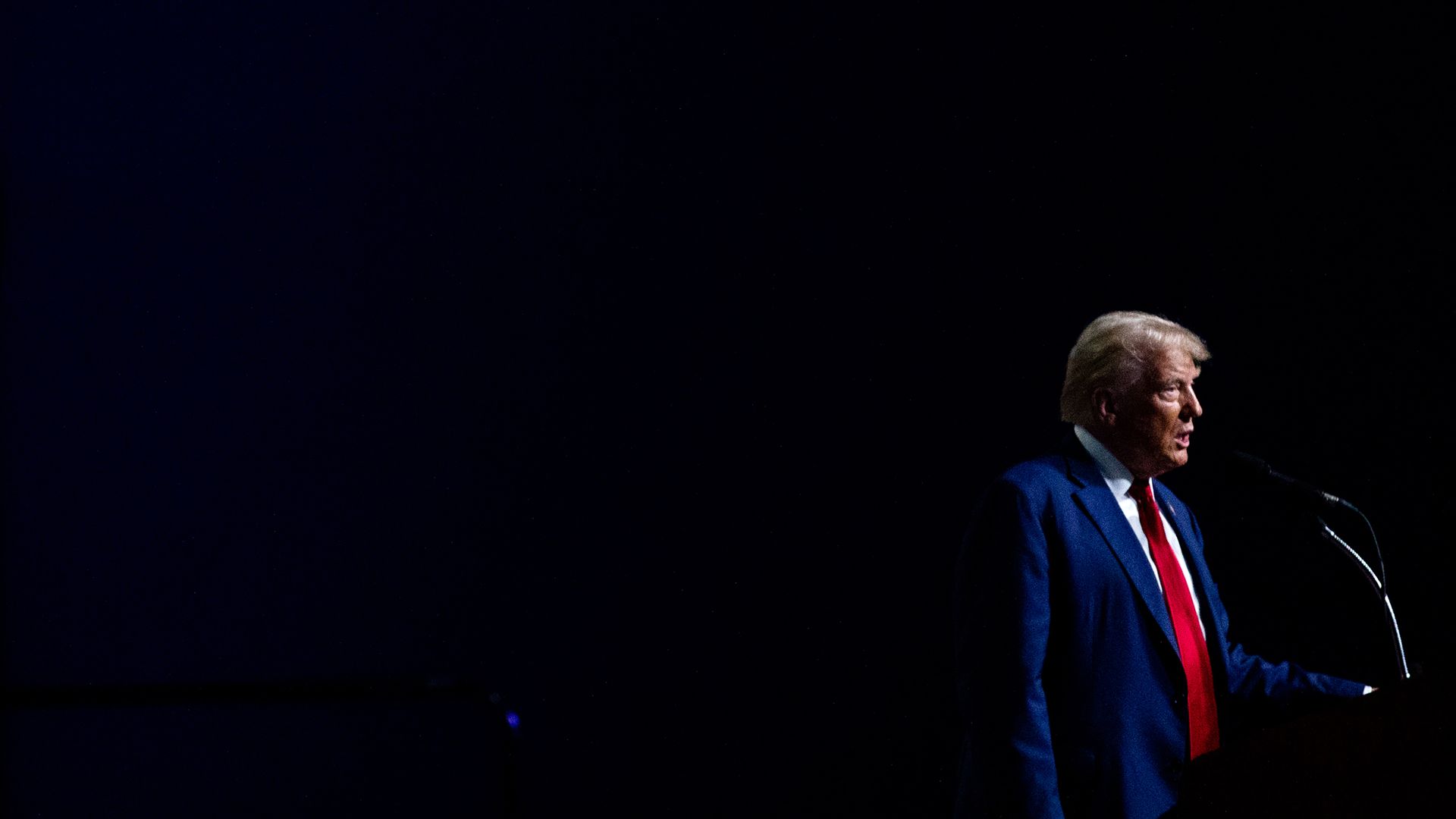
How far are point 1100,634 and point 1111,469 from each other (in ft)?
1.13

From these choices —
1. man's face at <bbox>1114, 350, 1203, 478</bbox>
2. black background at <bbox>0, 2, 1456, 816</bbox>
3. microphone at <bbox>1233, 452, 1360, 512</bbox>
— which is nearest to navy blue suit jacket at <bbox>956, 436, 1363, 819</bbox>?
man's face at <bbox>1114, 350, 1203, 478</bbox>

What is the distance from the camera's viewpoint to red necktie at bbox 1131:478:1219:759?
2137mm

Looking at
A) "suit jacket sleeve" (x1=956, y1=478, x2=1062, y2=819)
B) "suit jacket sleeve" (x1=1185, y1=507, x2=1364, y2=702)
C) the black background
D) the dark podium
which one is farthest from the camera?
the black background

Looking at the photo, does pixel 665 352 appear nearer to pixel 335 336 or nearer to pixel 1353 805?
pixel 335 336

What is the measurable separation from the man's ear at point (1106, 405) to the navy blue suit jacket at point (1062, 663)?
151mm

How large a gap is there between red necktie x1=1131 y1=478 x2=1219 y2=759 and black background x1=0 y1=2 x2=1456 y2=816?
0.87 meters

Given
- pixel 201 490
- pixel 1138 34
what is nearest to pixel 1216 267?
Result: pixel 1138 34

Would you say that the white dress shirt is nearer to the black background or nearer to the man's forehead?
the man's forehead

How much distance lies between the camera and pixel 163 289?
125 inches

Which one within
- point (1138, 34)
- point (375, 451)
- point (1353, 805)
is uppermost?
point (1138, 34)

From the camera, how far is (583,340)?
10.5ft

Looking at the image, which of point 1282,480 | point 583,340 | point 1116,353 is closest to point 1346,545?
point 1282,480

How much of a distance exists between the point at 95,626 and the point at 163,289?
0.91 metres

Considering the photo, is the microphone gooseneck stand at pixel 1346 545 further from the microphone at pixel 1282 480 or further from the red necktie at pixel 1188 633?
the red necktie at pixel 1188 633
